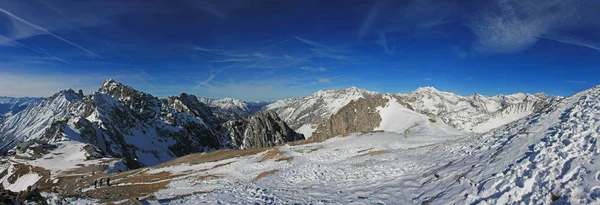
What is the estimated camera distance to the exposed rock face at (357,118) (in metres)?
146

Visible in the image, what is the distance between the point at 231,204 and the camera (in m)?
18.2

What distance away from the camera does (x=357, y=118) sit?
Result: 519 feet

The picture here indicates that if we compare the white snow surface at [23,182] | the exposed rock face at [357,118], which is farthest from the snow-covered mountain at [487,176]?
the exposed rock face at [357,118]

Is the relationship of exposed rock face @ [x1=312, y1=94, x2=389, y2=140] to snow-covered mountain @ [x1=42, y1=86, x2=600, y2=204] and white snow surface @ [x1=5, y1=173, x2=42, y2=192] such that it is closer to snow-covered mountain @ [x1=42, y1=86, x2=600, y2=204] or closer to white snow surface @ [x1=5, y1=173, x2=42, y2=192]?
white snow surface @ [x1=5, y1=173, x2=42, y2=192]

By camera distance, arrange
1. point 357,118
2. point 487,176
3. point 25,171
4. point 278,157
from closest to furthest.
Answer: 1. point 487,176
2. point 278,157
3. point 25,171
4. point 357,118

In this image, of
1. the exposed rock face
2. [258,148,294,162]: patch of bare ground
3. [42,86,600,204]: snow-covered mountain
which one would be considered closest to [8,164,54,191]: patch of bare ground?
[258,148,294,162]: patch of bare ground

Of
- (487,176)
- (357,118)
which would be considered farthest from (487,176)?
(357,118)

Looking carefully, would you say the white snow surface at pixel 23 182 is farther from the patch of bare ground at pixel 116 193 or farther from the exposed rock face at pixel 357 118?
the exposed rock face at pixel 357 118

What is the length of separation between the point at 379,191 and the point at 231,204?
9421 millimetres

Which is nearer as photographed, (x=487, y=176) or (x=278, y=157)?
(x=487, y=176)

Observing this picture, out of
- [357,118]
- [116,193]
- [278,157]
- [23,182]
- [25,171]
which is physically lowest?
[23,182]

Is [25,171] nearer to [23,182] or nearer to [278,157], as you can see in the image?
[23,182]

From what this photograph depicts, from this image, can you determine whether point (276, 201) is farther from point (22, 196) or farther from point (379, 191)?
point (22, 196)

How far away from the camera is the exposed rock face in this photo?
146 m
